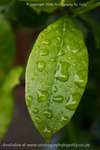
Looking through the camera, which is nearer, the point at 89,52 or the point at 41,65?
the point at 41,65

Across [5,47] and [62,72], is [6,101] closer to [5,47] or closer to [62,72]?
[5,47]

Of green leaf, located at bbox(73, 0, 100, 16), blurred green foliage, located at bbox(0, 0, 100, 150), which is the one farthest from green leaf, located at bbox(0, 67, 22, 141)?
green leaf, located at bbox(73, 0, 100, 16)

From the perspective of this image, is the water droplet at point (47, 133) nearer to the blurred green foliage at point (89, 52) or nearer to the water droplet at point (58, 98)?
the water droplet at point (58, 98)

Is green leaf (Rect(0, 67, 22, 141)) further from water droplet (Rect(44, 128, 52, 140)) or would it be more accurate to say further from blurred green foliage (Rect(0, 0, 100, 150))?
water droplet (Rect(44, 128, 52, 140))

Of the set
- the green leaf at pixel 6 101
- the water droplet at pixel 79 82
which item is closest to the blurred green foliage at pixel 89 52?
the green leaf at pixel 6 101

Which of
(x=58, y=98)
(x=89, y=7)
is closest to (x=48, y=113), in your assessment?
(x=58, y=98)

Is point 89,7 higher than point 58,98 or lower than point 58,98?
higher
